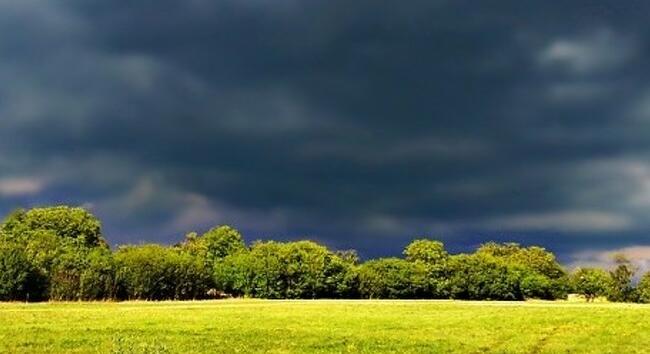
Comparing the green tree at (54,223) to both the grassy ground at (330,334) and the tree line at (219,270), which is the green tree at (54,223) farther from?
the grassy ground at (330,334)

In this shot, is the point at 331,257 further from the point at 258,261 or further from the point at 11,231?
the point at 11,231

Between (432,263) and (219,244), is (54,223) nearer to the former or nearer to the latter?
(219,244)

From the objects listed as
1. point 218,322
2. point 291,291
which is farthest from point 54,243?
point 218,322

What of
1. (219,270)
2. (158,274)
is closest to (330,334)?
(158,274)

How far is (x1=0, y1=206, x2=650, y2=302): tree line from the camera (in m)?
132

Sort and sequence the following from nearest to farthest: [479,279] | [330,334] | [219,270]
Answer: [330,334] < [219,270] < [479,279]

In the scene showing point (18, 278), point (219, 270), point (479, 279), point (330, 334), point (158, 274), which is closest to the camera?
point (330, 334)

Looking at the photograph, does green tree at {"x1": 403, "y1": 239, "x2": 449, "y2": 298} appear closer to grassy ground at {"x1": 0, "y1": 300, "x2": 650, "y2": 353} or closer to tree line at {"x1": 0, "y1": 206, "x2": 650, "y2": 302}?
tree line at {"x1": 0, "y1": 206, "x2": 650, "y2": 302}

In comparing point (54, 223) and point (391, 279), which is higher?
point (54, 223)

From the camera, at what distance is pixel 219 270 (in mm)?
165125

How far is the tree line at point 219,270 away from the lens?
132 metres

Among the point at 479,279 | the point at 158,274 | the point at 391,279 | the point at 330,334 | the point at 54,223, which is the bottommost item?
the point at 330,334

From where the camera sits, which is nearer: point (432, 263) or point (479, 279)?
point (479, 279)

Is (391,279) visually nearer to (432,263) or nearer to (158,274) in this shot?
(432,263)
